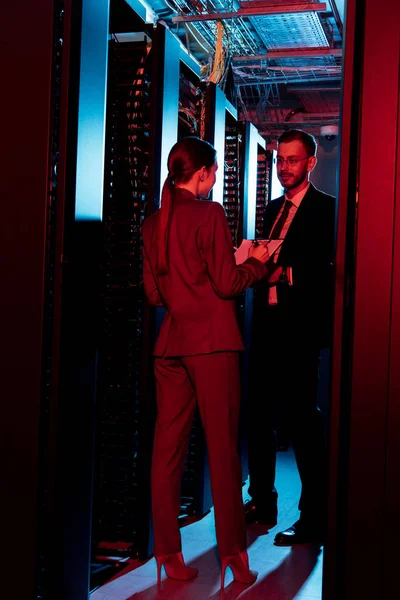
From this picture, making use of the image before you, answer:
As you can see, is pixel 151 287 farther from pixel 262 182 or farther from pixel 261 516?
pixel 262 182

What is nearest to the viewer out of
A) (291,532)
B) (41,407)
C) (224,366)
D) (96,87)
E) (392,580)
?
(392,580)

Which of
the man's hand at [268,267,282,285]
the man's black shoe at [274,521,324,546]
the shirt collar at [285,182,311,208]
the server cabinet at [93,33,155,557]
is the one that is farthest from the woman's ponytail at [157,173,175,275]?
the man's black shoe at [274,521,324,546]

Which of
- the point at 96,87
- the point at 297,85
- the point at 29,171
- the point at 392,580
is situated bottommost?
the point at 392,580

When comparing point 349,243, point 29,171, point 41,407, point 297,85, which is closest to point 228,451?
point 41,407

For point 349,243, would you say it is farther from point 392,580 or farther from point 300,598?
point 300,598

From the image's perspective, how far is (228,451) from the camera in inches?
101

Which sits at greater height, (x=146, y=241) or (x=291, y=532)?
(x=146, y=241)

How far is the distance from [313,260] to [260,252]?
659 millimetres

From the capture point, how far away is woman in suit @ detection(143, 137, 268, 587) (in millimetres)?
2531

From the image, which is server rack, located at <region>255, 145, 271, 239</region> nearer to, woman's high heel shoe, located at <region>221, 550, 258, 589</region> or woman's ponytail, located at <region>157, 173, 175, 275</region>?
woman's ponytail, located at <region>157, 173, 175, 275</region>

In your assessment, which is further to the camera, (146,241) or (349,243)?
(146,241)

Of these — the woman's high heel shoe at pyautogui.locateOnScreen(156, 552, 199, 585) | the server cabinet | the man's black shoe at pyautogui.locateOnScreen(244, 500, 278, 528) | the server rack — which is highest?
the server rack

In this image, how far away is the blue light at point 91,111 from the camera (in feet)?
7.27

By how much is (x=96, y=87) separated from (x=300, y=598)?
74.1 inches
